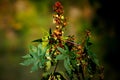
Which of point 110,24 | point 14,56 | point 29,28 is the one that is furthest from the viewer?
point 29,28

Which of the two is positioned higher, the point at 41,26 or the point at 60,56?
the point at 60,56

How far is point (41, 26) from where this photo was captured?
28.2 feet

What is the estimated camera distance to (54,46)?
1.71 meters

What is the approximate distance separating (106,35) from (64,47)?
189 inches

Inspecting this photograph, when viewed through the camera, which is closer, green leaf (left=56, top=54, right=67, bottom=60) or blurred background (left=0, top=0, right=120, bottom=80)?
green leaf (left=56, top=54, right=67, bottom=60)

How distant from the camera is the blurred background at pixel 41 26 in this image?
492 cm

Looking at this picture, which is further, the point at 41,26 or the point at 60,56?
the point at 41,26

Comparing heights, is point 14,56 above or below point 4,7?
below

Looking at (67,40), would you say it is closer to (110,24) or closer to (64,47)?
(64,47)

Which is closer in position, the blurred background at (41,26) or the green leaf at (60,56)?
the green leaf at (60,56)

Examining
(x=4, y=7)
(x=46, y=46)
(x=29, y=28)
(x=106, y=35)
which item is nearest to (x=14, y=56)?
(x=106, y=35)

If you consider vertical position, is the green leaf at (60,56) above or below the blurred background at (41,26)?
above

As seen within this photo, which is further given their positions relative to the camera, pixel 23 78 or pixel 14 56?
pixel 14 56

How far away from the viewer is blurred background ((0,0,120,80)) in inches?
194
